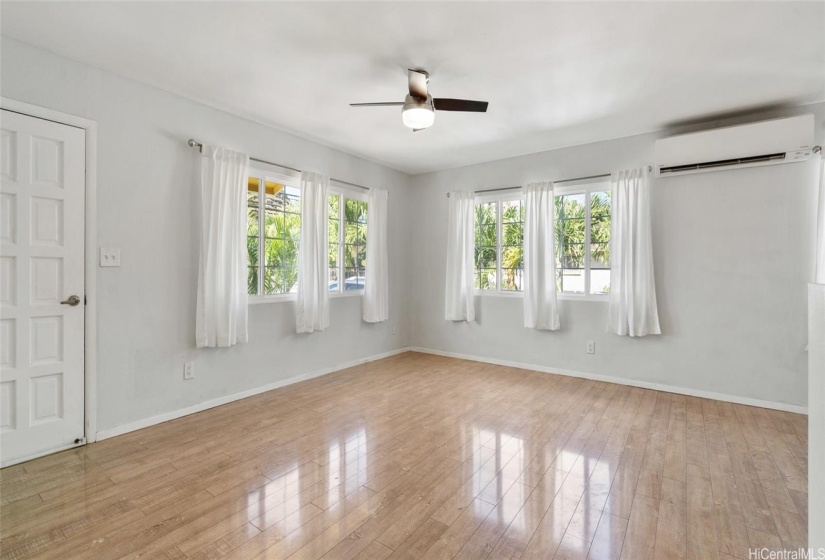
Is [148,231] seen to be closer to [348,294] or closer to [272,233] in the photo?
[272,233]

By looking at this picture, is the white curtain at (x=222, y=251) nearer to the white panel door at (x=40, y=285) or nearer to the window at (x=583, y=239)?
the white panel door at (x=40, y=285)

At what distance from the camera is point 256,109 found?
360 cm

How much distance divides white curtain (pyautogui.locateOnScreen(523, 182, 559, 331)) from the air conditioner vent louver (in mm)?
1228

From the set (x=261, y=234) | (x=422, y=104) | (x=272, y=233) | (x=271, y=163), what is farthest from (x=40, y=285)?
(x=422, y=104)

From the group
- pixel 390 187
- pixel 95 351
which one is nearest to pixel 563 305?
pixel 390 187

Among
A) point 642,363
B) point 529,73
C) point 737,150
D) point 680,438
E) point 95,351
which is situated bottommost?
point 680,438

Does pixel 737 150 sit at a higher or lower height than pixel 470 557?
higher

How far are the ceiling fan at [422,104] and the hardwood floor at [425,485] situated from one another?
2439mm

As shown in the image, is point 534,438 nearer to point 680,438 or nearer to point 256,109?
point 680,438

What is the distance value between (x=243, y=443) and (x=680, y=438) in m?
3.33

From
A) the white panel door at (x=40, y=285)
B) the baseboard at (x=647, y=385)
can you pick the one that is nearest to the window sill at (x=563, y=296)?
the baseboard at (x=647, y=385)

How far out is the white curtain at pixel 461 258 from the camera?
17.5ft

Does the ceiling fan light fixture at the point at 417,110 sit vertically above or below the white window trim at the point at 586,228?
above

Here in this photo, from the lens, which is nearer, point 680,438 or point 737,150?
point 680,438
